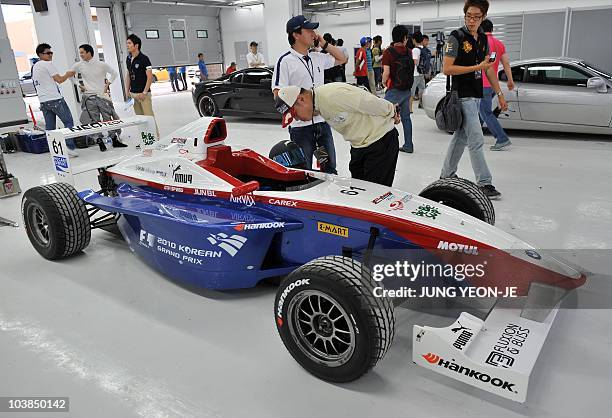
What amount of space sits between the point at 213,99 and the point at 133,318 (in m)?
8.51

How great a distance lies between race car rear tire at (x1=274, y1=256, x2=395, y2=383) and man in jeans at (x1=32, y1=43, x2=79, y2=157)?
675 centimetres

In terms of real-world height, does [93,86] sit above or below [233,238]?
above

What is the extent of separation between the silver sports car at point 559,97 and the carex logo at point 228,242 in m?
A: 5.91

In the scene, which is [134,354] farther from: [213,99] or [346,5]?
[346,5]

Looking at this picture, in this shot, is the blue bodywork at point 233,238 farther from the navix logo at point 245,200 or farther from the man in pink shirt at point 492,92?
the man in pink shirt at point 492,92

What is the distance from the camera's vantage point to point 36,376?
2.59 meters

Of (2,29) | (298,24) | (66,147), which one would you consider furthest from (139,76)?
(298,24)

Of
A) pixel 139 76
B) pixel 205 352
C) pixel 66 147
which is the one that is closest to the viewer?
pixel 205 352

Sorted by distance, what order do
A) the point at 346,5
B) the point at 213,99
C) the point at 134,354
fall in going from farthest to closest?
the point at 346,5
the point at 213,99
the point at 134,354

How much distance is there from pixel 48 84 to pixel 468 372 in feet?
26.7

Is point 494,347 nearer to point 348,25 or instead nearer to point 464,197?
point 464,197

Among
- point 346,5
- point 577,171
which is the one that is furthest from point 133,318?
point 346,5

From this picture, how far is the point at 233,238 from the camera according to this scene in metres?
2.93

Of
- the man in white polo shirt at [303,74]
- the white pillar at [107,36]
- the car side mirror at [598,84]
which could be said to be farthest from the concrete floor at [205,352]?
the white pillar at [107,36]
